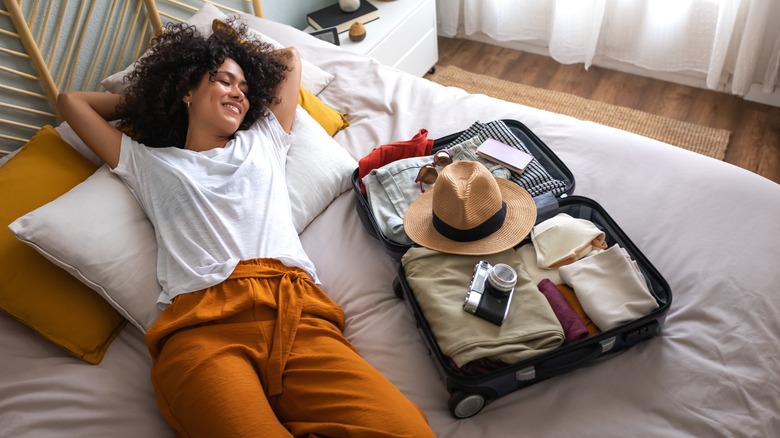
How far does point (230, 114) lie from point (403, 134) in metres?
0.55

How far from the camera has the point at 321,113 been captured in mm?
1925

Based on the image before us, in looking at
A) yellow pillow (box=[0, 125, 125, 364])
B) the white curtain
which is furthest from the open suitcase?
the white curtain

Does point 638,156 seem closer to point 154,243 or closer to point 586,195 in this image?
point 586,195

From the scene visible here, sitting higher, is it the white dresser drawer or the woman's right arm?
the woman's right arm

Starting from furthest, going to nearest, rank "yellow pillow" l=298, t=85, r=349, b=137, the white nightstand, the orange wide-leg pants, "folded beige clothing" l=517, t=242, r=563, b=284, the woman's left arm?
the white nightstand, "yellow pillow" l=298, t=85, r=349, b=137, the woman's left arm, "folded beige clothing" l=517, t=242, r=563, b=284, the orange wide-leg pants

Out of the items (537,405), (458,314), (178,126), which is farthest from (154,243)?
(537,405)

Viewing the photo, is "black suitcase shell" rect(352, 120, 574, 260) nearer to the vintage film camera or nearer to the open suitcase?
the open suitcase

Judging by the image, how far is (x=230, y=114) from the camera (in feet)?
5.32

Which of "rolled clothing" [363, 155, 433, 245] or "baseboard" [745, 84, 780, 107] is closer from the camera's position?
"rolled clothing" [363, 155, 433, 245]

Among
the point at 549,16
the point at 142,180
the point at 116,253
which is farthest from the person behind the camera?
the point at 549,16

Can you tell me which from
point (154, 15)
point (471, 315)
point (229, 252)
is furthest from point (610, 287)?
point (154, 15)

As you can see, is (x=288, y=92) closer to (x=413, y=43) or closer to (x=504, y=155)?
(x=504, y=155)

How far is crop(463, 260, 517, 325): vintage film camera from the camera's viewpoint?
4.01ft

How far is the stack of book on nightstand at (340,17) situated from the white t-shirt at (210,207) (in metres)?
1.07
